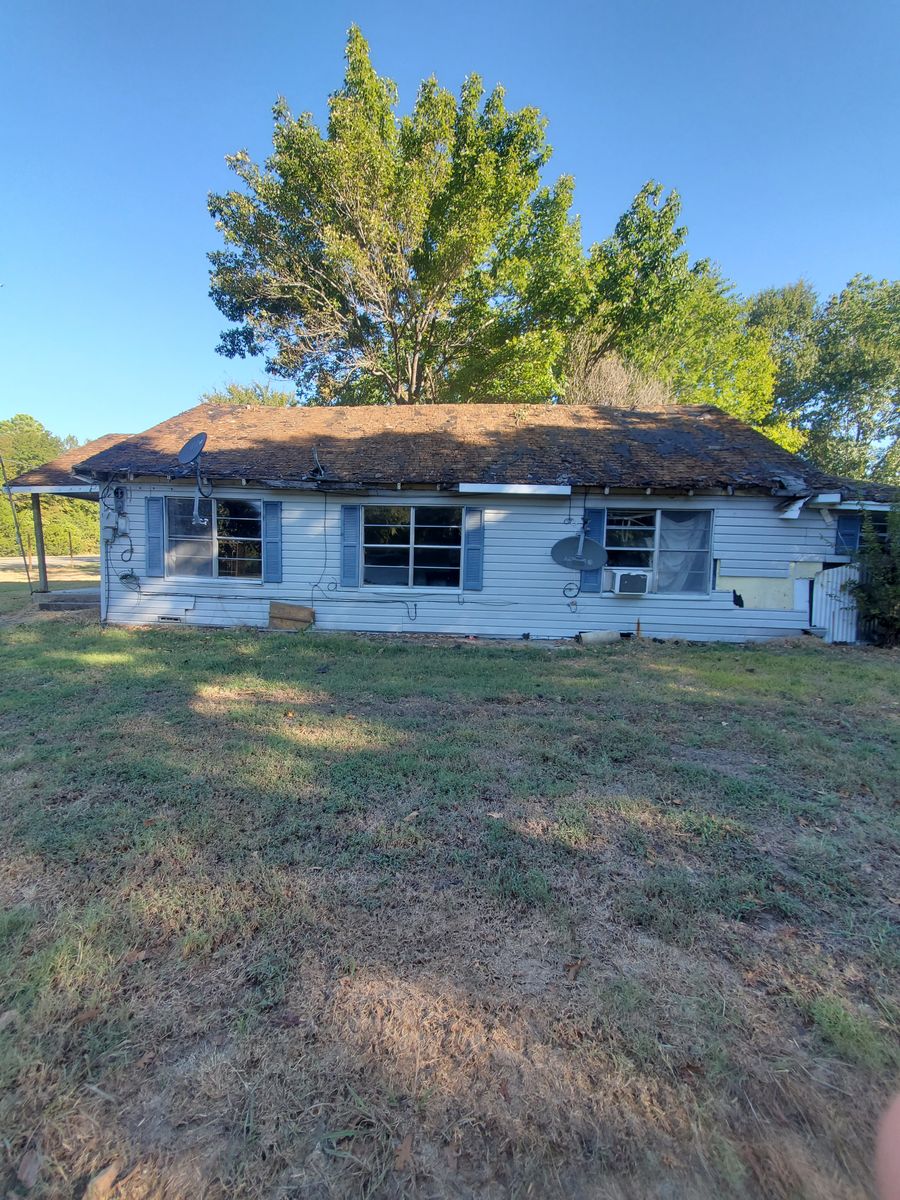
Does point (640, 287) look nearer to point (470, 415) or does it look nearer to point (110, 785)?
point (470, 415)

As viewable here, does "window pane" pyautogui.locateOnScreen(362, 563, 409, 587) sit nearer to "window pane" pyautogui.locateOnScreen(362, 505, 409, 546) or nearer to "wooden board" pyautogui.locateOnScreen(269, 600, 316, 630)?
"window pane" pyautogui.locateOnScreen(362, 505, 409, 546)

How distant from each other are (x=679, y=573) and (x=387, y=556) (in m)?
5.21

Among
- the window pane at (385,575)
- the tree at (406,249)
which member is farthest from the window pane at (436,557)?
the tree at (406,249)

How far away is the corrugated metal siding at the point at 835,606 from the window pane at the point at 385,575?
7.09 metres

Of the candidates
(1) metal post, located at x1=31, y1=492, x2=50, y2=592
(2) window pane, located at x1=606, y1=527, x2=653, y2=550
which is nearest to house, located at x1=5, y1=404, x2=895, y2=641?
(2) window pane, located at x1=606, y1=527, x2=653, y2=550

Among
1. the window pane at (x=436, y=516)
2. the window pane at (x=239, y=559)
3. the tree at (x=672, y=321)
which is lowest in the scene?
the window pane at (x=239, y=559)

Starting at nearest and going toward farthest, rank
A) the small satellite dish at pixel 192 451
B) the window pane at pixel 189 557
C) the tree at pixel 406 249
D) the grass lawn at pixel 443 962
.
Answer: the grass lawn at pixel 443 962 → the small satellite dish at pixel 192 451 → the window pane at pixel 189 557 → the tree at pixel 406 249

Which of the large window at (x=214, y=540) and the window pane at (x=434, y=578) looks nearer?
the window pane at (x=434, y=578)

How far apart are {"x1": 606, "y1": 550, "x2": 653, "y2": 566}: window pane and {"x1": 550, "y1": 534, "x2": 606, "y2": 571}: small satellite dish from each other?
40 centimetres

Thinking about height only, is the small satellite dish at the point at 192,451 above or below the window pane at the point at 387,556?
above

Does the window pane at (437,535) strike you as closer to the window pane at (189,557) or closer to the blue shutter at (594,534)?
the blue shutter at (594,534)

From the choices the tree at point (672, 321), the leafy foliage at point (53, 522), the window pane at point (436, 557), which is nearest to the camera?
the window pane at point (436, 557)

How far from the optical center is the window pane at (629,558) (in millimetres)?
9445

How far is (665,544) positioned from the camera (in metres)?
9.38
